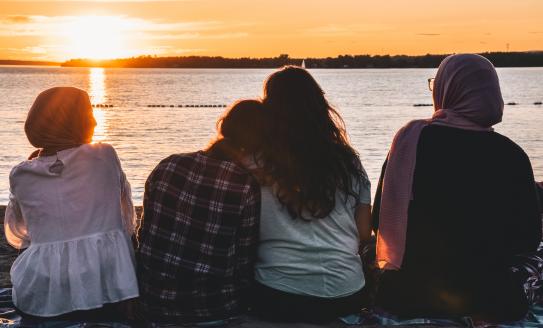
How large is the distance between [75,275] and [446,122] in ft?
7.41

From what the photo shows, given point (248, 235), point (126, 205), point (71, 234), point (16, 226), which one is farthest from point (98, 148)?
point (248, 235)

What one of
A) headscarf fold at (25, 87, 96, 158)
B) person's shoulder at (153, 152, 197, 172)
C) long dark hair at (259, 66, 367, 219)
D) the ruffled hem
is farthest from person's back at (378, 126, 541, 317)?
headscarf fold at (25, 87, 96, 158)

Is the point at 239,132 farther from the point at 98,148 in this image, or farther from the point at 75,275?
the point at 75,275

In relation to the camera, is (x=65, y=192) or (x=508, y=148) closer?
(x=508, y=148)

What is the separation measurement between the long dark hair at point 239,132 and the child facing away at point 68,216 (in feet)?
2.29

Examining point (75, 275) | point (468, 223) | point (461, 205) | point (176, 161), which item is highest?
point (176, 161)

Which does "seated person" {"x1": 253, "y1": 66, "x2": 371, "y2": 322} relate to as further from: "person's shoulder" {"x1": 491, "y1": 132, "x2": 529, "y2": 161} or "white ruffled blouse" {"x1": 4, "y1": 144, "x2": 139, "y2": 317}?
"white ruffled blouse" {"x1": 4, "y1": 144, "x2": 139, "y2": 317}

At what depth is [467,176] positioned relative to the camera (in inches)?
159

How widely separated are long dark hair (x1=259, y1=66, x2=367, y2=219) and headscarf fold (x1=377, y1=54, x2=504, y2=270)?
376 millimetres

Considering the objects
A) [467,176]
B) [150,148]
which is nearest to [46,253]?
[467,176]

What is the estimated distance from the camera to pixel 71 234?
4.22 m

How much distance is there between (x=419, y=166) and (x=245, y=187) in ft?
3.20

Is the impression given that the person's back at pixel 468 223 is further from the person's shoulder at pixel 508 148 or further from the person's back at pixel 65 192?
the person's back at pixel 65 192

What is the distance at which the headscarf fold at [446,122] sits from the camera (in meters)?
4.09
